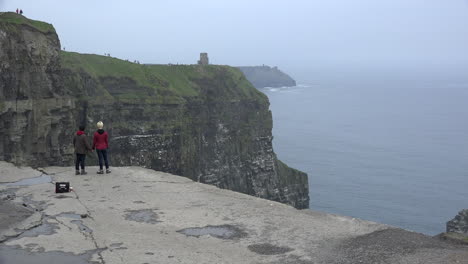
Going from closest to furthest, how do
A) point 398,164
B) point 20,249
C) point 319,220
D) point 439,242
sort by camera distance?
point 20,249 < point 439,242 < point 319,220 < point 398,164

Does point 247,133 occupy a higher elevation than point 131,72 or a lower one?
lower

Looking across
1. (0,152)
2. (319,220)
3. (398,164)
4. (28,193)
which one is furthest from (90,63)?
(398,164)

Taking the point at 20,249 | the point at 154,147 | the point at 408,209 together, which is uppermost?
the point at 20,249

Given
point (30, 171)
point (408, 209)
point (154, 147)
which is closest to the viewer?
point (30, 171)

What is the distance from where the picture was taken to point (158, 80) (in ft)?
250

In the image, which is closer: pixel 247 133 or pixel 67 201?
pixel 67 201

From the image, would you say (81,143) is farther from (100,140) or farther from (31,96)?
(31,96)

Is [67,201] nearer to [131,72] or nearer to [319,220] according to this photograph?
[319,220]

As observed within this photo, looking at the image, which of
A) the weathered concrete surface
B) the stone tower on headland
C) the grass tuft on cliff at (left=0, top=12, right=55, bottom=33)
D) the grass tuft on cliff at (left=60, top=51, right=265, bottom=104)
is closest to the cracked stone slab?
the weathered concrete surface

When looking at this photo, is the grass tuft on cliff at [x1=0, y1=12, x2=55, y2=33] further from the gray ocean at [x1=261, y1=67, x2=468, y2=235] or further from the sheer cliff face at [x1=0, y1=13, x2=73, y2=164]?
the gray ocean at [x1=261, y1=67, x2=468, y2=235]

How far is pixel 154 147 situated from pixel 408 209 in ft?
135

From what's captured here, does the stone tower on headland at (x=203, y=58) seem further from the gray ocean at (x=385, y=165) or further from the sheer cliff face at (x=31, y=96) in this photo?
the sheer cliff face at (x=31, y=96)

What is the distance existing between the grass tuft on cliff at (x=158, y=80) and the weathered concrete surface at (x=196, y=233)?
5080 cm

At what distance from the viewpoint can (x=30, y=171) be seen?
722 inches
